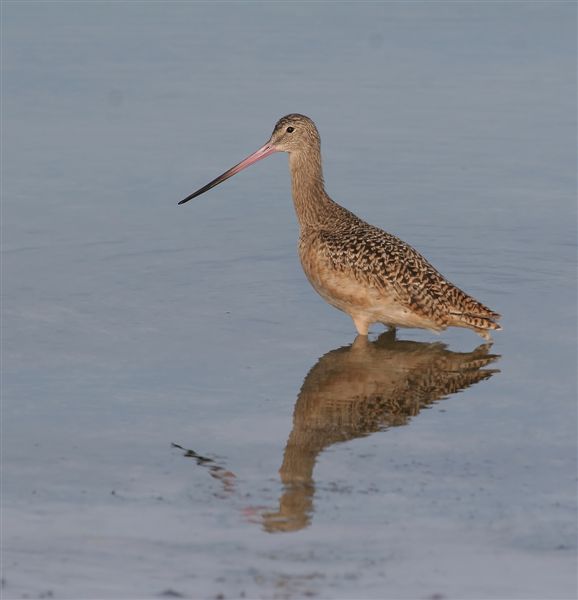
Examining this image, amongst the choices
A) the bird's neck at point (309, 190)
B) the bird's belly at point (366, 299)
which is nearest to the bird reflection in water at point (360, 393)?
the bird's belly at point (366, 299)

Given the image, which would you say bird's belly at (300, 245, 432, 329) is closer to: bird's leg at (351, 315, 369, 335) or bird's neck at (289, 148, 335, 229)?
bird's leg at (351, 315, 369, 335)

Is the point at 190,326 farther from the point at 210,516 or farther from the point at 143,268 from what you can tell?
the point at 210,516

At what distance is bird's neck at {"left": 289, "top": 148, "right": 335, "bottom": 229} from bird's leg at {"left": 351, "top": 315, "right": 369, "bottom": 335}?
863 millimetres

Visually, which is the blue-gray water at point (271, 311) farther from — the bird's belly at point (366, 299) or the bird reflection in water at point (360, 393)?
the bird's belly at point (366, 299)

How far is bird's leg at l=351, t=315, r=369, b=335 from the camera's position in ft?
30.2

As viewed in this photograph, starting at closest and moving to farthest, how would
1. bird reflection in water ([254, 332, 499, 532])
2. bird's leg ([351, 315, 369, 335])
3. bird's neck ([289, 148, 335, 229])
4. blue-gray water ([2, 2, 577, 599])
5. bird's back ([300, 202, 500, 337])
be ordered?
1. blue-gray water ([2, 2, 577, 599])
2. bird reflection in water ([254, 332, 499, 532])
3. bird's back ([300, 202, 500, 337])
4. bird's leg ([351, 315, 369, 335])
5. bird's neck ([289, 148, 335, 229])

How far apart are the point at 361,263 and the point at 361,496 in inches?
114

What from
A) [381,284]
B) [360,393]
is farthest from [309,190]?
[360,393]

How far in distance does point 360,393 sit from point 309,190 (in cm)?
239

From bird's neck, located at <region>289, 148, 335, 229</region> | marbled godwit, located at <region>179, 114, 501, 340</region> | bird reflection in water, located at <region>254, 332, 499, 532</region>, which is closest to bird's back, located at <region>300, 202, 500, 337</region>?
marbled godwit, located at <region>179, 114, 501, 340</region>

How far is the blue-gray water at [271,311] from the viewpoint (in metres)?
6.00

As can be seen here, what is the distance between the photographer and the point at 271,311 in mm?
9453

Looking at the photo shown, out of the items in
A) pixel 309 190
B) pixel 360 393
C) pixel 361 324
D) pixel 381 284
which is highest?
pixel 309 190

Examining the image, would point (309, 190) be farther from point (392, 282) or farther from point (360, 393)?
point (360, 393)
